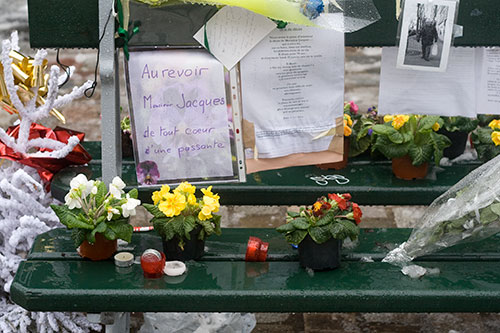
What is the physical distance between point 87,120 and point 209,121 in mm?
3850

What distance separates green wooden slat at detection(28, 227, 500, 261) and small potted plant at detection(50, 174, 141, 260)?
0.43 feet

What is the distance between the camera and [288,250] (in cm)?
280

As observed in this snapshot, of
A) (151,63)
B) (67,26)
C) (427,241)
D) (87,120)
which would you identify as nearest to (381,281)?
(427,241)

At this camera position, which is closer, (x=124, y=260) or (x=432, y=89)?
(x=124, y=260)

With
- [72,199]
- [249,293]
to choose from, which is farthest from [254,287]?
[72,199]

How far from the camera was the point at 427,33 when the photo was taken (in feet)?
9.59

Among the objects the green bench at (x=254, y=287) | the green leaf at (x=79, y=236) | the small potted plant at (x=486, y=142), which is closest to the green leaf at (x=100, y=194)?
the green leaf at (x=79, y=236)

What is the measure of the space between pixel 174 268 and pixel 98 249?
271mm

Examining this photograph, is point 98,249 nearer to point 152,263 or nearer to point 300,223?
point 152,263

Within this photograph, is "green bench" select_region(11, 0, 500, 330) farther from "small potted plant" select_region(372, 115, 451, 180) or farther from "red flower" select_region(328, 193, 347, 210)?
"red flower" select_region(328, 193, 347, 210)

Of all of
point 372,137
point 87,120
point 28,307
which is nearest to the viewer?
point 28,307

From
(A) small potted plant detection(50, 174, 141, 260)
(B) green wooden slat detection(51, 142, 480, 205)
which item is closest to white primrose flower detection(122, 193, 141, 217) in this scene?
(A) small potted plant detection(50, 174, 141, 260)

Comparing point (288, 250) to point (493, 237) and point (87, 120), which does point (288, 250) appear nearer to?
point (493, 237)

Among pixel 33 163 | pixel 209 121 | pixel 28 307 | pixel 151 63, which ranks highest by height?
pixel 151 63
